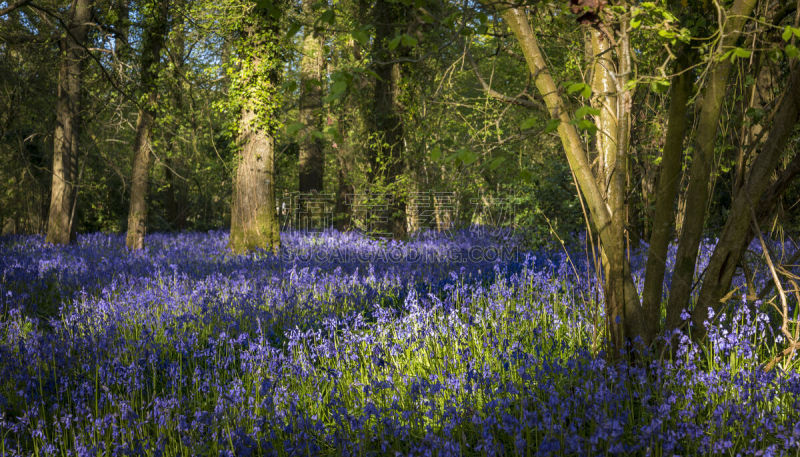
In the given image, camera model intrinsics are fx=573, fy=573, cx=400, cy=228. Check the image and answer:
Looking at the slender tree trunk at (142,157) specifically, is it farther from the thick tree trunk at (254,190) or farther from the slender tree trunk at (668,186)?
the slender tree trunk at (668,186)

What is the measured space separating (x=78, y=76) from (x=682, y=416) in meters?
13.4

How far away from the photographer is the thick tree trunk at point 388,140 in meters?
11.8

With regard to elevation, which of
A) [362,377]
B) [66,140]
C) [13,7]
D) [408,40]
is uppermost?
[13,7]

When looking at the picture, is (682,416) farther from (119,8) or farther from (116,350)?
(119,8)

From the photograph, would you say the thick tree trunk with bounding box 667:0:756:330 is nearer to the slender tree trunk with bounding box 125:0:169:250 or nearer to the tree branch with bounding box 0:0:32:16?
the tree branch with bounding box 0:0:32:16

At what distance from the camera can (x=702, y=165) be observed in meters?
3.44

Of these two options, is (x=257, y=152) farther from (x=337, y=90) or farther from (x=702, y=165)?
(x=337, y=90)

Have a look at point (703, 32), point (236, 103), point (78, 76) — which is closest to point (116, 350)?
point (703, 32)

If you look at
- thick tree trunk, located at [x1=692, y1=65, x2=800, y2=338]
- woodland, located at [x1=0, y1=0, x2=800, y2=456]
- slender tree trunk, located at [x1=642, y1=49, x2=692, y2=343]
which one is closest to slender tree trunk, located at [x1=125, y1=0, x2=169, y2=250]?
woodland, located at [x1=0, y1=0, x2=800, y2=456]

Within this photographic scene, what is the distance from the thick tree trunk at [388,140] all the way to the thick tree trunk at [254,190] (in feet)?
7.62

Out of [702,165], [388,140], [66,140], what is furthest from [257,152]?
[702,165]

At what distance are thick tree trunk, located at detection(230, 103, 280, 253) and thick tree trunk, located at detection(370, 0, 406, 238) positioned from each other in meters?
2.32

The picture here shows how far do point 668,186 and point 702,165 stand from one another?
0.22 m

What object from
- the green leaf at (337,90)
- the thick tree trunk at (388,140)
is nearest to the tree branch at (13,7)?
the green leaf at (337,90)
